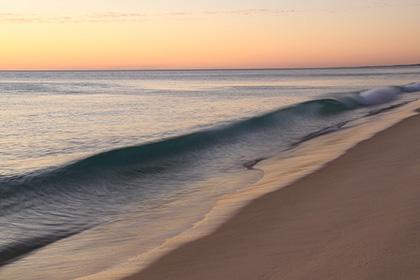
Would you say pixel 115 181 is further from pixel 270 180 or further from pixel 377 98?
pixel 377 98

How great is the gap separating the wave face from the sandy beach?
6.57 ft

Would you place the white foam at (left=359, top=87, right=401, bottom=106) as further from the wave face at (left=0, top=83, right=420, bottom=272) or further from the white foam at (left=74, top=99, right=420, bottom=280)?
the white foam at (left=74, top=99, right=420, bottom=280)

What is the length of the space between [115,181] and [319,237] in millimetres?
6053

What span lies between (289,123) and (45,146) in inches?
405

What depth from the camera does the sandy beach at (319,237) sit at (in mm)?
4617

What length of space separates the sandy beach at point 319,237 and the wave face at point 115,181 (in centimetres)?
200

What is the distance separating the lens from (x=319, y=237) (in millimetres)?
5590

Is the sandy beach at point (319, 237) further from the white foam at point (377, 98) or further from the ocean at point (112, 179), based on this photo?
the white foam at point (377, 98)

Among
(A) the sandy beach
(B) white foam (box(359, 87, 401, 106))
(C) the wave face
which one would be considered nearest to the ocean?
(C) the wave face

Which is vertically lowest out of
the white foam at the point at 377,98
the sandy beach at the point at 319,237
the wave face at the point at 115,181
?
the sandy beach at the point at 319,237

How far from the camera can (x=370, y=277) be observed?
4234mm

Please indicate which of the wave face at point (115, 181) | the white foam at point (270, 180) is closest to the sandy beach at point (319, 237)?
the white foam at point (270, 180)

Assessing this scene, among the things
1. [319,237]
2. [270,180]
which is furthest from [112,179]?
[319,237]

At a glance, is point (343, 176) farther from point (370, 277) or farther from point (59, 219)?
point (370, 277)
